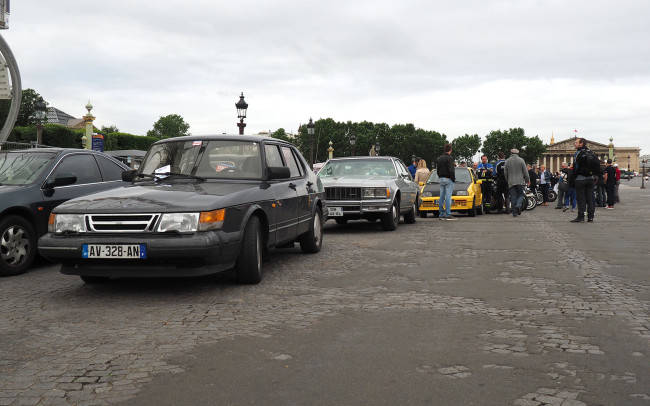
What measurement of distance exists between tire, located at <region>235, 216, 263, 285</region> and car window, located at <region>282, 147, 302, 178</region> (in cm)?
201

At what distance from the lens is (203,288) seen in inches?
244

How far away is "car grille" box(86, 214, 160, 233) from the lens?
560 centimetres

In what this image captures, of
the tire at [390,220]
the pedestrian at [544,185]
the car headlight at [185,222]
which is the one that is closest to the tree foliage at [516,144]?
the pedestrian at [544,185]

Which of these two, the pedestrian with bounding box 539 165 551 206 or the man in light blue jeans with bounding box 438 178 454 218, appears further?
the pedestrian with bounding box 539 165 551 206

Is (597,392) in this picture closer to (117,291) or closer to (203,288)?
(203,288)

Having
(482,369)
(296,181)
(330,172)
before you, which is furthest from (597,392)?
(330,172)

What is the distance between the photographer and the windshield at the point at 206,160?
23.0ft

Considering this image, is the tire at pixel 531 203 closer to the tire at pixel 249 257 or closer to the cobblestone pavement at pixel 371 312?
the cobblestone pavement at pixel 371 312

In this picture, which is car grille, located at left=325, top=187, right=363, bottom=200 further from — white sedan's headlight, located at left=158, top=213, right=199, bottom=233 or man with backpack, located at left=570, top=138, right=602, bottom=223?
white sedan's headlight, located at left=158, top=213, right=199, bottom=233

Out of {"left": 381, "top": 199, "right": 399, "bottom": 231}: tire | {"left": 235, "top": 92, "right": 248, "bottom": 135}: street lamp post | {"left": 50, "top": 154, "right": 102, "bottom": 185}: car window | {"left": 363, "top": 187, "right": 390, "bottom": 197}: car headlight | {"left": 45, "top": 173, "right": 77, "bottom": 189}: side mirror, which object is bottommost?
{"left": 381, "top": 199, "right": 399, "bottom": 231}: tire

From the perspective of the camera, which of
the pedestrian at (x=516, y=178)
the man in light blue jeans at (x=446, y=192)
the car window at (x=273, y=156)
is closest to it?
the car window at (x=273, y=156)

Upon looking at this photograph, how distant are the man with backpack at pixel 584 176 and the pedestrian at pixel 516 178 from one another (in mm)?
2374

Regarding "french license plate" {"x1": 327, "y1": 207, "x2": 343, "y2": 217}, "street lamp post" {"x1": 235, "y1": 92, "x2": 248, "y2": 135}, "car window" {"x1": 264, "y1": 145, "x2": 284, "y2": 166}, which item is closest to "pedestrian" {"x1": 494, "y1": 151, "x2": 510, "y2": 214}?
"street lamp post" {"x1": 235, "y1": 92, "x2": 248, "y2": 135}

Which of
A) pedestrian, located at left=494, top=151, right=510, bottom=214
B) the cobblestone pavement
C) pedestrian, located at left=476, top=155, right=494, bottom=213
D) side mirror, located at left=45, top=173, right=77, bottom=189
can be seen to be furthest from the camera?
pedestrian, located at left=476, top=155, right=494, bottom=213
